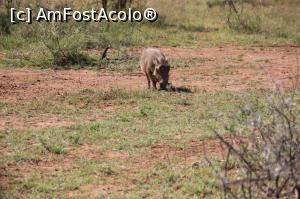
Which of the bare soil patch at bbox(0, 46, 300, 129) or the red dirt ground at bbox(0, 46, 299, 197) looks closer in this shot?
the red dirt ground at bbox(0, 46, 299, 197)

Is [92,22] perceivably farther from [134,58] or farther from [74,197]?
[74,197]

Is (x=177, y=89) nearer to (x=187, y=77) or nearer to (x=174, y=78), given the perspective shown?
(x=174, y=78)

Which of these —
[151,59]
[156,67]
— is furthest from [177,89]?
[151,59]

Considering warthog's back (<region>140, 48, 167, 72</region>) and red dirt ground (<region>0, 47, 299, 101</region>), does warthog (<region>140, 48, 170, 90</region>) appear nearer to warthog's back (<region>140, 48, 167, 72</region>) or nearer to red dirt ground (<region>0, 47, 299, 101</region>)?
warthog's back (<region>140, 48, 167, 72</region>)

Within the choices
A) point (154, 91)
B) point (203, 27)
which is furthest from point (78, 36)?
point (203, 27)

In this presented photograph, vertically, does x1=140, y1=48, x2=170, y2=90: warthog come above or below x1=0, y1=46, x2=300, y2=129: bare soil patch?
above

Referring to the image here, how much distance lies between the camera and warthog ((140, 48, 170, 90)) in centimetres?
1088

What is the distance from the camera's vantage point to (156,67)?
10891 mm

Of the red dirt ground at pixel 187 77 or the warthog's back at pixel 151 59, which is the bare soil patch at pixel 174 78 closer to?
the red dirt ground at pixel 187 77

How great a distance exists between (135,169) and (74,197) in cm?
103

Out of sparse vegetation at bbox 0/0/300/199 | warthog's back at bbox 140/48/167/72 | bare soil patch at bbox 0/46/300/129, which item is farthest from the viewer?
warthog's back at bbox 140/48/167/72

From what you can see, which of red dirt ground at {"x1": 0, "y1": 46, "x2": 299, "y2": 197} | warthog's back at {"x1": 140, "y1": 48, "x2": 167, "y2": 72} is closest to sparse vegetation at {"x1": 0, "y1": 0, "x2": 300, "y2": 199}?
red dirt ground at {"x1": 0, "y1": 46, "x2": 299, "y2": 197}

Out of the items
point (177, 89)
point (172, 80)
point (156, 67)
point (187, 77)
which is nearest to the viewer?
point (156, 67)

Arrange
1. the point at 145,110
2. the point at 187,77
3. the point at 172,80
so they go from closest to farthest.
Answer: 1. the point at 145,110
2. the point at 172,80
3. the point at 187,77
